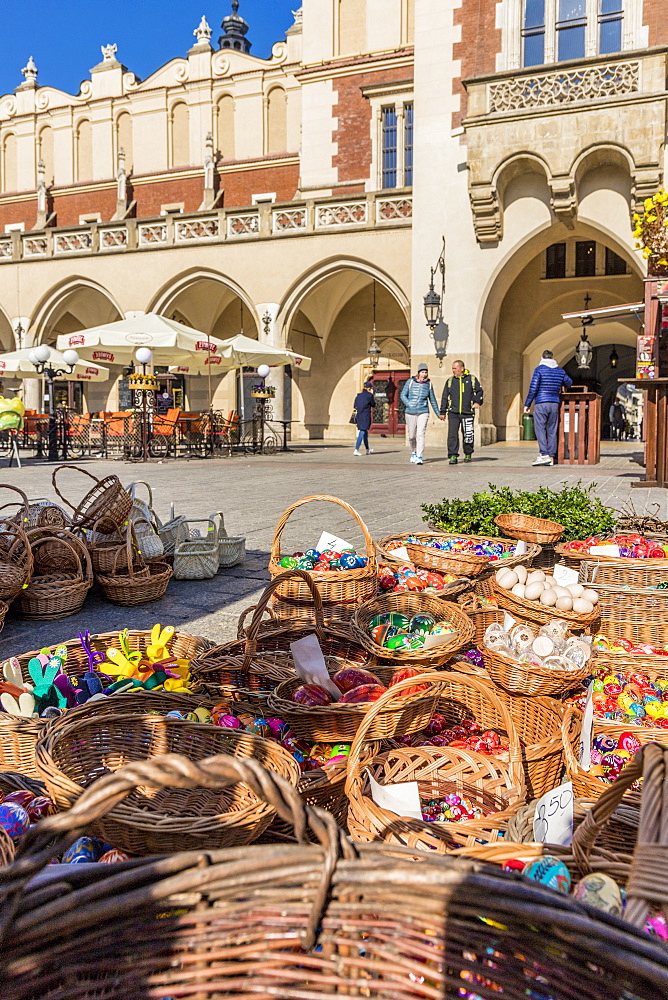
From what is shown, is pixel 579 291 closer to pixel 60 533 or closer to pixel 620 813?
pixel 60 533

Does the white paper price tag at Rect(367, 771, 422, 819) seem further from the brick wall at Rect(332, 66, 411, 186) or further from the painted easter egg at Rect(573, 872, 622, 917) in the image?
the brick wall at Rect(332, 66, 411, 186)

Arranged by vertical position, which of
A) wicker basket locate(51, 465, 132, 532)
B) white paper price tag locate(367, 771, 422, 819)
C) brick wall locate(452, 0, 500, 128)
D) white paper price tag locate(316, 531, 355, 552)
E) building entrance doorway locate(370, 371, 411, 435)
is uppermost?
brick wall locate(452, 0, 500, 128)

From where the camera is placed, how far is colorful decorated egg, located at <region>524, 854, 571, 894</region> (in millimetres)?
1267

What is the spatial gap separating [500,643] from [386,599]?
0.58 m

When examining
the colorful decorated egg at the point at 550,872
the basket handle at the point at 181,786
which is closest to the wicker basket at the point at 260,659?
the colorful decorated egg at the point at 550,872

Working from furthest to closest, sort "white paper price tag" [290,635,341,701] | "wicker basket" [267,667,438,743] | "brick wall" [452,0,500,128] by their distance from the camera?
"brick wall" [452,0,500,128]
"white paper price tag" [290,635,341,701]
"wicker basket" [267,667,438,743]

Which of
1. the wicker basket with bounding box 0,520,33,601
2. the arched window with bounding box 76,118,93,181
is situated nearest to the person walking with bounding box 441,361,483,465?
the wicker basket with bounding box 0,520,33,601

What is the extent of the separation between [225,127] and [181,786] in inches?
1147

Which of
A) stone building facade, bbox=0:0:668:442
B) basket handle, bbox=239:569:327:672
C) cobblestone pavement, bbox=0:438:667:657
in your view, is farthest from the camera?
stone building facade, bbox=0:0:668:442

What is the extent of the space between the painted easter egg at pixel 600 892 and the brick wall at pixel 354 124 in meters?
21.9

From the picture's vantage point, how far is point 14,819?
5.51 feet

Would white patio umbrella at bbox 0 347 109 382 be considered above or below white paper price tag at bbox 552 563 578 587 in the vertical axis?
above

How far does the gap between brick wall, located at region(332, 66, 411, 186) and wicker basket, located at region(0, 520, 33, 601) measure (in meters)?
19.4

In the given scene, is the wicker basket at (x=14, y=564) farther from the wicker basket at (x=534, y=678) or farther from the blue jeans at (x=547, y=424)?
the blue jeans at (x=547, y=424)
